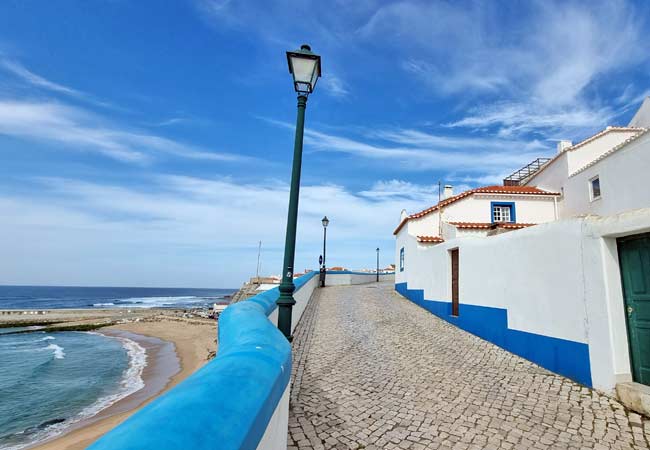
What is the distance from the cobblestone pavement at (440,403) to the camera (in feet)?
12.0

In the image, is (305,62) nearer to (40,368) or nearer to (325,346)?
(325,346)

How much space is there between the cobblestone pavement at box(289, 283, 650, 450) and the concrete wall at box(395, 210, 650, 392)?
0.38 m

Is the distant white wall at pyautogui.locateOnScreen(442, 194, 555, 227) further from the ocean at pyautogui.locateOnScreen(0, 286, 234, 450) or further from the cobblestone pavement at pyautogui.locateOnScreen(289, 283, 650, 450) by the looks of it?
the ocean at pyautogui.locateOnScreen(0, 286, 234, 450)

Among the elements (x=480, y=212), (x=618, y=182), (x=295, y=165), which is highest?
(x=618, y=182)

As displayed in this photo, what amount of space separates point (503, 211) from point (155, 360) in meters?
22.4

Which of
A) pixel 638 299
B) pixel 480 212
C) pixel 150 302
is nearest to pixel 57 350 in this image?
pixel 480 212

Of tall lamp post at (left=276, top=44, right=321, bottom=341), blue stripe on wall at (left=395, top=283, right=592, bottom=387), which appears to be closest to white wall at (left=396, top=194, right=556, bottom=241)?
blue stripe on wall at (left=395, top=283, right=592, bottom=387)

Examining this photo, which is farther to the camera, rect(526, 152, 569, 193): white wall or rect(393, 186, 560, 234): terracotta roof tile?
rect(526, 152, 569, 193): white wall

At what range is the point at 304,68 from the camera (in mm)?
5129

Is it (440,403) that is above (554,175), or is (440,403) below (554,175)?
below

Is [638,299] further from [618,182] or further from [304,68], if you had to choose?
[618,182]

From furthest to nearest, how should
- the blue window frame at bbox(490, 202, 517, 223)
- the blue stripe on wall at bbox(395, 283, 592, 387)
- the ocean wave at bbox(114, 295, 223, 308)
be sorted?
the ocean wave at bbox(114, 295, 223, 308) < the blue window frame at bbox(490, 202, 517, 223) < the blue stripe on wall at bbox(395, 283, 592, 387)

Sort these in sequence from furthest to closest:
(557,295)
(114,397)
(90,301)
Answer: (90,301) → (114,397) → (557,295)

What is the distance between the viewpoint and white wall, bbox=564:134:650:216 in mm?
13125
